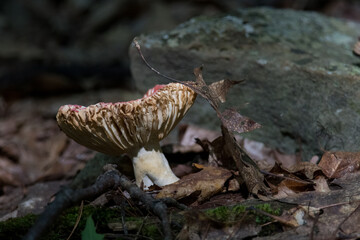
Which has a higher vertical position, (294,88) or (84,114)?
(84,114)

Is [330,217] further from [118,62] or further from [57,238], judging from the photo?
[118,62]

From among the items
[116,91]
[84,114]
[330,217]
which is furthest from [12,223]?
[116,91]

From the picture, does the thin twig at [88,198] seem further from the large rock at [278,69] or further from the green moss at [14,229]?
the large rock at [278,69]

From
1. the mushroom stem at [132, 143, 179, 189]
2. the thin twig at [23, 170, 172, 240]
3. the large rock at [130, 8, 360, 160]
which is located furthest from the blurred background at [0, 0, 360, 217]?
the thin twig at [23, 170, 172, 240]

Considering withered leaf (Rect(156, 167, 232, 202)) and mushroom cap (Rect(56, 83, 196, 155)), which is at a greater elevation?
mushroom cap (Rect(56, 83, 196, 155))

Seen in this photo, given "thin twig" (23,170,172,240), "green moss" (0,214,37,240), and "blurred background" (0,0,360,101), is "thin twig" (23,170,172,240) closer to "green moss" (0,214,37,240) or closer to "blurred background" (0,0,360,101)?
"green moss" (0,214,37,240)

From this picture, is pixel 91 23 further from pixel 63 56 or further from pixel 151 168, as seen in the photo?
pixel 151 168
